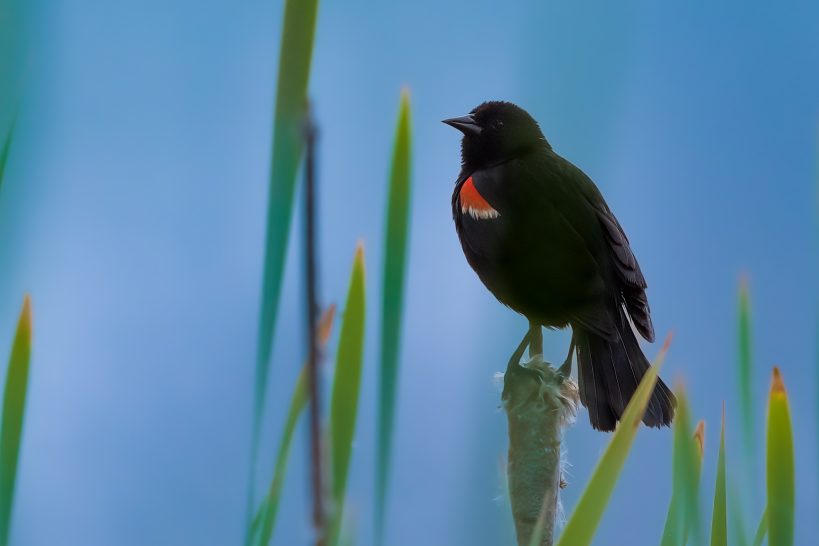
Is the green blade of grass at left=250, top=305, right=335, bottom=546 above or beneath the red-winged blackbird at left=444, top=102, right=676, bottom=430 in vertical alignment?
beneath

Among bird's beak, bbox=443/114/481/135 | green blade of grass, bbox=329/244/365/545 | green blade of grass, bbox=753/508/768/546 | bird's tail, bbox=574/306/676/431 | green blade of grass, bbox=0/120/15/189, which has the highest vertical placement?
bird's beak, bbox=443/114/481/135

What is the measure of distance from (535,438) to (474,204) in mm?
551

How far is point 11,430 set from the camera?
56 cm

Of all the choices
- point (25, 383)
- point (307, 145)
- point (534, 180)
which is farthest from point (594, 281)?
point (307, 145)

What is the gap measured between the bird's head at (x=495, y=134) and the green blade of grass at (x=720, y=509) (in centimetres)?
77

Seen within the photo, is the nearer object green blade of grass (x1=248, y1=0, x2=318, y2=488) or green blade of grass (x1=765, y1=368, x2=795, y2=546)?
green blade of grass (x1=248, y1=0, x2=318, y2=488)

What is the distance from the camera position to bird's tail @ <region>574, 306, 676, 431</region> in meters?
0.91

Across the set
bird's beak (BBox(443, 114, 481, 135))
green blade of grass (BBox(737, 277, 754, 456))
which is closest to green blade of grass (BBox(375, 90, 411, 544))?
green blade of grass (BBox(737, 277, 754, 456))

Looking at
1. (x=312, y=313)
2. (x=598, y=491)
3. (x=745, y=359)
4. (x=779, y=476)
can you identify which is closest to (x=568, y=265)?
(x=745, y=359)

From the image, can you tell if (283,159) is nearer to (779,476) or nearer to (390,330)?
(390,330)

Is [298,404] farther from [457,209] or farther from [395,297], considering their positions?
[457,209]

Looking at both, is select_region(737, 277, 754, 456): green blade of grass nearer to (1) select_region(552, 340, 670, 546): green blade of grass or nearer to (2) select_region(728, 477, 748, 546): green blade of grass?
(2) select_region(728, 477, 748, 546): green blade of grass

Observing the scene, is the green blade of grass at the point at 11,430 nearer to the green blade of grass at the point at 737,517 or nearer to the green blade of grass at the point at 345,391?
the green blade of grass at the point at 345,391

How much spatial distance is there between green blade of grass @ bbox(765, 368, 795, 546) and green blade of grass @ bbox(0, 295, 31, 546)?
21.2 inches
